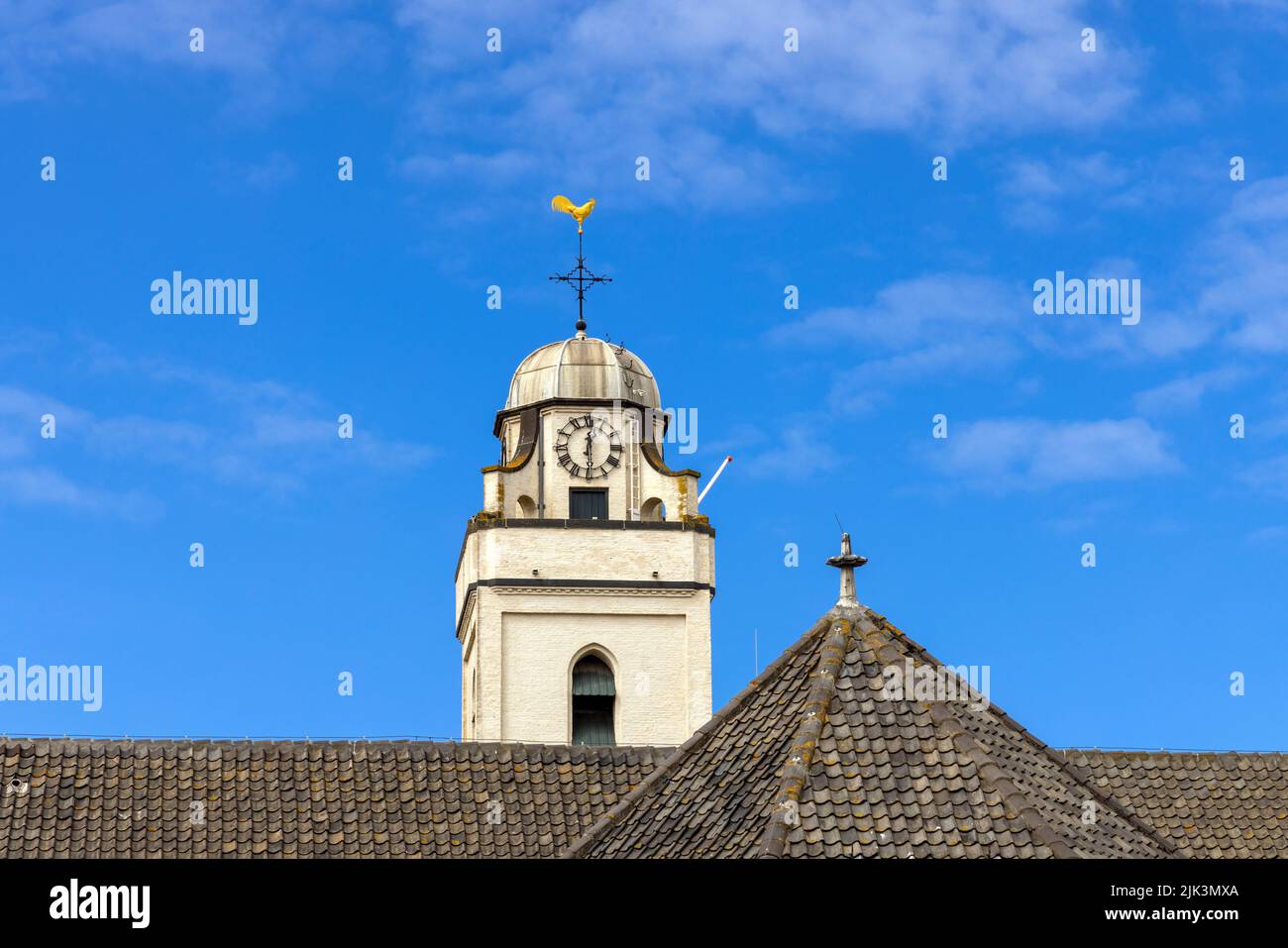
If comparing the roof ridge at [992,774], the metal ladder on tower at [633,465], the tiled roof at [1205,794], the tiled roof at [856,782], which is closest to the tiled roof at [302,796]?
the tiled roof at [1205,794]

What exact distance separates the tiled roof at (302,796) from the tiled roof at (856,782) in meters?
8.39

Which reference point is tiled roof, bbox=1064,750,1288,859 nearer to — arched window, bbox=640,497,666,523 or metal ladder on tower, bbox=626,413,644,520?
arched window, bbox=640,497,666,523

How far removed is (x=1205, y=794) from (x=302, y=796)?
36.5 ft

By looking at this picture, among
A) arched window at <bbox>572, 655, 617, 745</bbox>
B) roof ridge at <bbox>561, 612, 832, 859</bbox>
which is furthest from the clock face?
roof ridge at <bbox>561, 612, 832, 859</bbox>

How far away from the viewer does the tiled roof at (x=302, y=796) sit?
96.6 feet

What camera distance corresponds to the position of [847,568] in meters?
22.1

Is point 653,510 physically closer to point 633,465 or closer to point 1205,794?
point 633,465

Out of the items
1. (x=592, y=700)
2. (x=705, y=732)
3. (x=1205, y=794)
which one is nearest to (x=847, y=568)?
(x=705, y=732)

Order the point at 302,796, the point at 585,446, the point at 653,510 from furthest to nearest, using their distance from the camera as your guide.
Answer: the point at 585,446, the point at 653,510, the point at 302,796

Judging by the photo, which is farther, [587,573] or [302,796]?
[587,573]

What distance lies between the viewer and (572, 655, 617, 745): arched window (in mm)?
50469

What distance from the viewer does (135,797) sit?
30297mm
